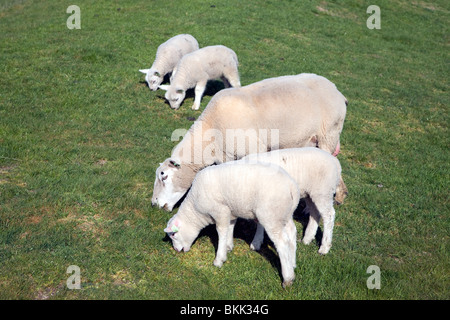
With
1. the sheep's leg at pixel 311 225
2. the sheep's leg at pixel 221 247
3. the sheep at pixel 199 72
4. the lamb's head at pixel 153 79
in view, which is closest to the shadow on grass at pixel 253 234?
the sheep's leg at pixel 311 225

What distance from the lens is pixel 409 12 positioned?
23094 millimetres

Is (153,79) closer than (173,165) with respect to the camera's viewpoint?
No

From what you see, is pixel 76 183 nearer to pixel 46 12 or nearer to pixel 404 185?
pixel 404 185

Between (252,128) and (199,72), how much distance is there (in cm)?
465

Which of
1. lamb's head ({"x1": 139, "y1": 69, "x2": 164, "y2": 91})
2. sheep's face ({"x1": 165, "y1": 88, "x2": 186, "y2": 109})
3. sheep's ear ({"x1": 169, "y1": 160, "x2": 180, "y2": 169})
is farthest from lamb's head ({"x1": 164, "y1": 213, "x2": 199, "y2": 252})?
lamb's head ({"x1": 139, "y1": 69, "x2": 164, "y2": 91})

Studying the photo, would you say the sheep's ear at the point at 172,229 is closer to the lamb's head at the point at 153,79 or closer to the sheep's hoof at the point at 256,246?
the sheep's hoof at the point at 256,246

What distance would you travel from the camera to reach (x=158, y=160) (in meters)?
8.16

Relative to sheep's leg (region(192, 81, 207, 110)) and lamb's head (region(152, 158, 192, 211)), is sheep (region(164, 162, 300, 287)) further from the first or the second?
sheep's leg (region(192, 81, 207, 110))

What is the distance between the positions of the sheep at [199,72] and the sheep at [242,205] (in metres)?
5.47

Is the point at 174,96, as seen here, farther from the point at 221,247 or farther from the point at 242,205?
the point at 242,205

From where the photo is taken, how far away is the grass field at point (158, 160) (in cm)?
529

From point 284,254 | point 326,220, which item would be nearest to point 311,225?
point 326,220

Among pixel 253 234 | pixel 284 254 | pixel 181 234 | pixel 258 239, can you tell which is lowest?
pixel 253 234

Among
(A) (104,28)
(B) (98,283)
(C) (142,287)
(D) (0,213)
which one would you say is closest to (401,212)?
(C) (142,287)
